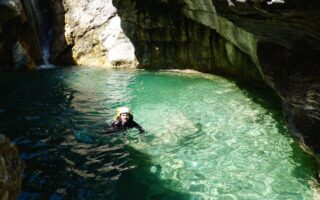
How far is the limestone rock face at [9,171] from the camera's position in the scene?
12.5ft

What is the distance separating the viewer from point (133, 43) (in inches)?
960

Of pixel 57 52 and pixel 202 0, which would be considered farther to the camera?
pixel 57 52

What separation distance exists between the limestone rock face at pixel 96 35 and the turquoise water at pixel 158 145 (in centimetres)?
726

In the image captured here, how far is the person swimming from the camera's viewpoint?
11102mm

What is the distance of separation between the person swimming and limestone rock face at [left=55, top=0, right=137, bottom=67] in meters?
13.1

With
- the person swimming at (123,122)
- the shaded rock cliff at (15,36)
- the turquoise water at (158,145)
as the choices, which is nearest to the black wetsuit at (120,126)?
the person swimming at (123,122)

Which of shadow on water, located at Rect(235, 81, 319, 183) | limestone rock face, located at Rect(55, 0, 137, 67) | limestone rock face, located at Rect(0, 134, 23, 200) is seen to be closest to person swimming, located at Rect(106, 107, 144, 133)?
shadow on water, located at Rect(235, 81, 319, 183)

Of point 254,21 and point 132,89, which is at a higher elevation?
point 254,21

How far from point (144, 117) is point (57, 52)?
14.9 m

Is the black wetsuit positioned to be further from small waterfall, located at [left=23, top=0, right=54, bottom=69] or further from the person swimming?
small waterfall, located at [left=23, top=0, right=54, bottom=69]

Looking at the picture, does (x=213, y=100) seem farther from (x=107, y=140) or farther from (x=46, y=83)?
(x=46, y=83)

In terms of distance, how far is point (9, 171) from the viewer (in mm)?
4172

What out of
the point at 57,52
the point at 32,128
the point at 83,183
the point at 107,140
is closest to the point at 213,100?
the point at 107,140

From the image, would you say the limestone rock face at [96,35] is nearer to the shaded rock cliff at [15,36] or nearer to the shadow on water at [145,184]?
the shaded rock cliff at [15,36]
